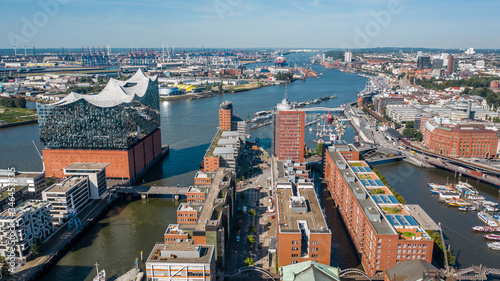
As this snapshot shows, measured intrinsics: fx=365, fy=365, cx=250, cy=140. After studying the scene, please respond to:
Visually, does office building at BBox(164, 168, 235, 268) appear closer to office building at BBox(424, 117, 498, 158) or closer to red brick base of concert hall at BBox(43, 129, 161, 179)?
red brick base of concert hall at BBox(43, 129, 161, 179)

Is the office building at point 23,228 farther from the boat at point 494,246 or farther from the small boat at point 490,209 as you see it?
the small boat at point 490,209

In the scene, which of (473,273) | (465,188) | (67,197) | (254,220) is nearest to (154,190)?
(67,197)

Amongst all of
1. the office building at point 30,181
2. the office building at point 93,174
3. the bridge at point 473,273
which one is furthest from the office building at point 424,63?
the office building at point 30,181

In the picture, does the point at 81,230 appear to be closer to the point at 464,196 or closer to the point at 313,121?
the point at 464,196

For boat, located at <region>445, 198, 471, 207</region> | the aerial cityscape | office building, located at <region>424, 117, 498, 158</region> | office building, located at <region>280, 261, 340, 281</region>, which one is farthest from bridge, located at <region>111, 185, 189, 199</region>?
office building, located at <region>424, 117, 498, 158</region>

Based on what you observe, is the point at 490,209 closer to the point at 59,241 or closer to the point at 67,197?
the point at 59,241

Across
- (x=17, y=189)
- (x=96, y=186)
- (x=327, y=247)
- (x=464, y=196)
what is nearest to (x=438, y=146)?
(x=464, y=196)
